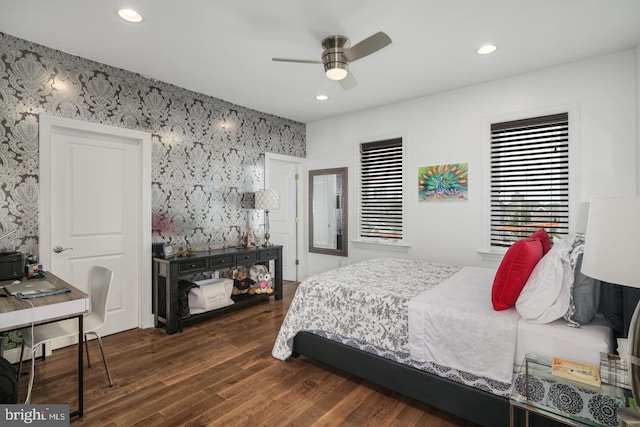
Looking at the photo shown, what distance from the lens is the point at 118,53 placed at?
10.2ft

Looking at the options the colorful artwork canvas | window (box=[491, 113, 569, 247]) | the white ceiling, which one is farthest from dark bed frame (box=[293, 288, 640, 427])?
the colorful artwork canvas

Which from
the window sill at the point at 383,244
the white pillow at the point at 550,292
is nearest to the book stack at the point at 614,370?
the white pillow at the point at 550,292

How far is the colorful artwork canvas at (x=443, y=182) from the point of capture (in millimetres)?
4031

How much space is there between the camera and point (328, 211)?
5.45m

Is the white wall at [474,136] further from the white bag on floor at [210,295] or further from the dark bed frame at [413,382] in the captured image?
the dark bed frame at [413,382]

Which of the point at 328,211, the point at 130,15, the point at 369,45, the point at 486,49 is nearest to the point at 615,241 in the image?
the point at 369,45

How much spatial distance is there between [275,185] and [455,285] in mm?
3722

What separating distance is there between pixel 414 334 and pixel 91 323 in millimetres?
2329

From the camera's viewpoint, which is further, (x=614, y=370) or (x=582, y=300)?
(x=582, y=300)

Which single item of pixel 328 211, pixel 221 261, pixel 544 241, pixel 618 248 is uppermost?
pixel 328 211

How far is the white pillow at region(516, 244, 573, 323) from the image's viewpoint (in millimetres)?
1832

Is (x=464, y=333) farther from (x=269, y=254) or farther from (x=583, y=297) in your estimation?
(x=269, y=254)

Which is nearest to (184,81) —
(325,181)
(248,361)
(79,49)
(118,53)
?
(118,53)

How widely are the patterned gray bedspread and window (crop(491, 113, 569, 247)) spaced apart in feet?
3.83
